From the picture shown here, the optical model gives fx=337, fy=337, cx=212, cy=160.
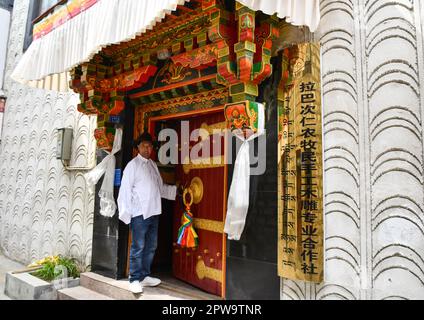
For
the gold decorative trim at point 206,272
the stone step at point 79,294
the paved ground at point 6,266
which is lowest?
the paved ground at point 6,266

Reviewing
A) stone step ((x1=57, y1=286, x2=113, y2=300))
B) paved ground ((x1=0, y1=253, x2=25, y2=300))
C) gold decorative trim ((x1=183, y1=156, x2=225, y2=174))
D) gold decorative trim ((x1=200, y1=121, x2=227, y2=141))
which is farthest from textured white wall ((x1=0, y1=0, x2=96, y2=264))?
gold decorative trim ((x1=200, y1=121, x2=227, y2=141))

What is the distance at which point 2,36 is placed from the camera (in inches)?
338

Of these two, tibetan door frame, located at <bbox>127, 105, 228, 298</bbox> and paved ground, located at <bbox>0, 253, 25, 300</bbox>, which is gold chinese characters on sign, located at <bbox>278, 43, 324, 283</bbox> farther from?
paved ground, located at <bbox>0, 253, 25, 300</bbox>

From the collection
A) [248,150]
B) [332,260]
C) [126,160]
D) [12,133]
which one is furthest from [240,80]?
[12,133]

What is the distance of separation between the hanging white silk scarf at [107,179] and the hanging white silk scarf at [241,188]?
2125 millimetres

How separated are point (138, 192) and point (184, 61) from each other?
1.65 m

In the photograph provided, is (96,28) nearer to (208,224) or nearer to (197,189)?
(197,189)

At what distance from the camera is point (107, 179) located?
468cm

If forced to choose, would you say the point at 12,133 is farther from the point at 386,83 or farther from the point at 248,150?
the point at 386,83

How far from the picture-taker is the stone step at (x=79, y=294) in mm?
4266

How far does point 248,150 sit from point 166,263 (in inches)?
107

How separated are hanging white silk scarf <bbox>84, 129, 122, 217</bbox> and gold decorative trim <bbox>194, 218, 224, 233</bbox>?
119 centimetres

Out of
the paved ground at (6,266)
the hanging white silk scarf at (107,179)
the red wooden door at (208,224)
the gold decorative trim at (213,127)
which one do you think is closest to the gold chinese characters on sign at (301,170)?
the red wooden door at (208,224)

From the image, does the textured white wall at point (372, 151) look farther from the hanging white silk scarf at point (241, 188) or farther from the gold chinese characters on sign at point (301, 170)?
the hanging white silk scarf at point (241, 188)
